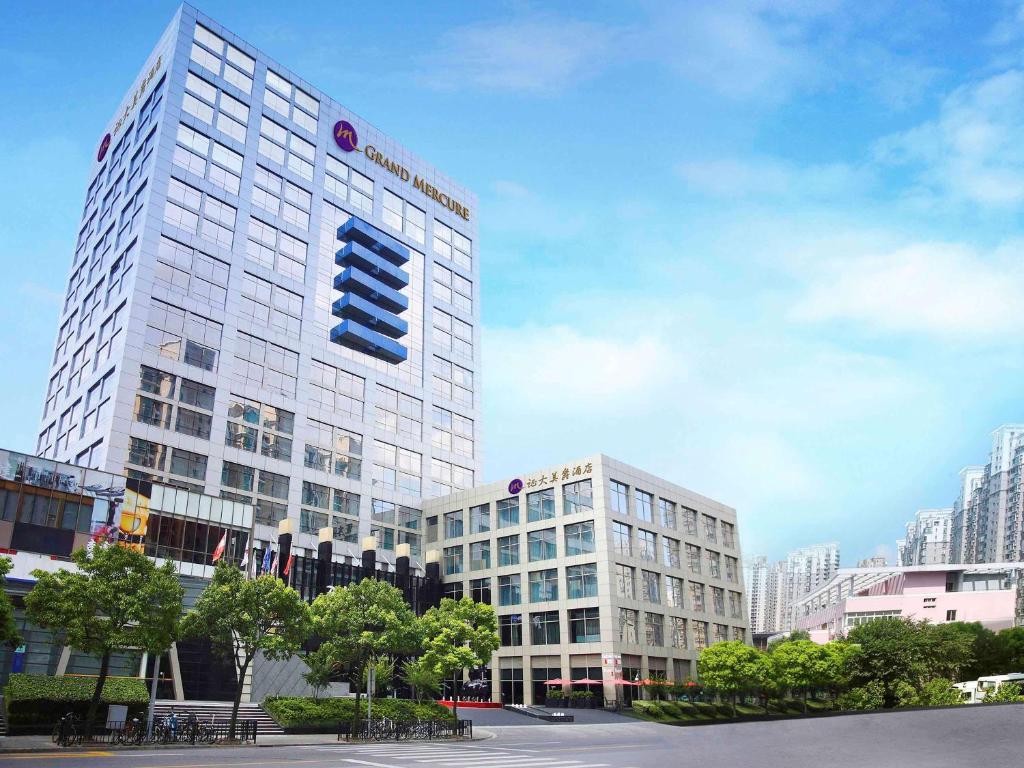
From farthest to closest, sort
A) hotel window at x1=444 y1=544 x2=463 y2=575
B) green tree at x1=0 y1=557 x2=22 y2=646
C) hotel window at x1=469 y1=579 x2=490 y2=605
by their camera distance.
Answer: hotel window at x1=444 y1=544 x2=463 y2=575
hotel window at x1=469 y1=579 x2=490 y2=605
green tree at x1=0 y1=557 x2=22 y2=646

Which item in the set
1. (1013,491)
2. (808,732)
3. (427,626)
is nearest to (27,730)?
(427,626)

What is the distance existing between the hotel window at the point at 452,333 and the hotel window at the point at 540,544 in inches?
1585

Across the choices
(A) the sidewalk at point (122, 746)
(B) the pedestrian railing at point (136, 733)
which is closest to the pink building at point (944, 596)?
(A) the sidewalk at point (122, 746)

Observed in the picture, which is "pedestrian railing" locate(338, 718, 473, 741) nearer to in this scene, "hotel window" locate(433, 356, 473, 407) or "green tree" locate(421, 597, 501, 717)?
"green tree" locate(421, 597, 501, 717)

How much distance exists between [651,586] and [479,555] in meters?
19.7

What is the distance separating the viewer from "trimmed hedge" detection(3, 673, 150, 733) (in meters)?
39.8

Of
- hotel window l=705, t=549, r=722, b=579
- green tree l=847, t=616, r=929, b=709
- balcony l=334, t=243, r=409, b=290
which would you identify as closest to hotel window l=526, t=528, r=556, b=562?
hotel window l=705, t=549, r=722, b=579

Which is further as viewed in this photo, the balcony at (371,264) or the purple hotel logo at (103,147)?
the purple hotel logo at (103,147)

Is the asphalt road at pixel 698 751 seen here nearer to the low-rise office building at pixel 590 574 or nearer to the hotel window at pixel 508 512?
the low-rise office building at pixel 590 574

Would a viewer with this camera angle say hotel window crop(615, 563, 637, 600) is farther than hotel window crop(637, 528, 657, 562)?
No

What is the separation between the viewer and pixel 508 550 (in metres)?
89.4

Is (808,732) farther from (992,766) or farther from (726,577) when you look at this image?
(726,577)

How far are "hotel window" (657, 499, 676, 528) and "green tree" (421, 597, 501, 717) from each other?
3776cm

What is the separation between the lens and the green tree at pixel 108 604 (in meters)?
38.6
